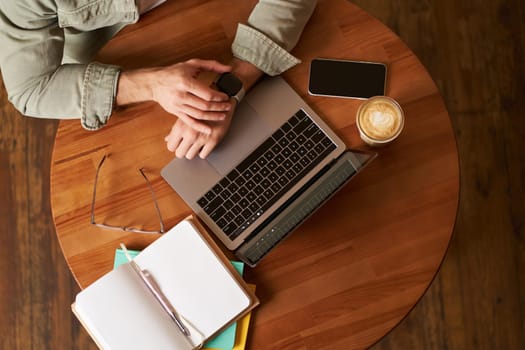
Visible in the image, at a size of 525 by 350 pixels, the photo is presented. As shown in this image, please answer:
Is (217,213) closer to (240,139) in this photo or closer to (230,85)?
(240,139)

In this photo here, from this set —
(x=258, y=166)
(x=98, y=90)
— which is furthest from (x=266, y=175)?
(x=98, y=90)

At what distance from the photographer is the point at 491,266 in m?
1.73

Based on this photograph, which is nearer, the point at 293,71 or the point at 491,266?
the point at 293,71

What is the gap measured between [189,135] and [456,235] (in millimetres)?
1075

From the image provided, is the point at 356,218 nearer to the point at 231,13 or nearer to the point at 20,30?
the point at 231,13

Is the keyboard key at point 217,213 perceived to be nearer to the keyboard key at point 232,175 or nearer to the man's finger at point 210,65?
the keyboard key at point 232,175

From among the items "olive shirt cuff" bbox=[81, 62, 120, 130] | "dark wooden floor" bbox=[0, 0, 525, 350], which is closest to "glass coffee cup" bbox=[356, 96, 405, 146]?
"olive shirt cuff" bbox=[81, 62, 120, 130]

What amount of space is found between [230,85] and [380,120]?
1.07ft

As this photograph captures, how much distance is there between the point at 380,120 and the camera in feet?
3.57

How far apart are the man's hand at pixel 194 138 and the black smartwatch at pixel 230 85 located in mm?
40

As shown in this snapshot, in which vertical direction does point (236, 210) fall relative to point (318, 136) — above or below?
below

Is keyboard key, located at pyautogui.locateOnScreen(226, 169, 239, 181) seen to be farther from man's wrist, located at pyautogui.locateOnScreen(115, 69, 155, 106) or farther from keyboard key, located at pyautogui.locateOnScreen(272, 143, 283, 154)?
man's wrist, located at pyautogui.locateOnScreen(115, 69, 155, 106)

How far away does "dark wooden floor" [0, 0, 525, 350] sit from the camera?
1.71m

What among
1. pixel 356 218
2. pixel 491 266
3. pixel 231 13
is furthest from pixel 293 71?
pixel 491 266
